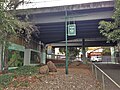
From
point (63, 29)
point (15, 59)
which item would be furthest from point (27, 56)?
point (63, 29)

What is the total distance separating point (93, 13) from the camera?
74.2ft

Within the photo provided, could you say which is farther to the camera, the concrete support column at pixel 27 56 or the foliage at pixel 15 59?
the concrete support column at pixel 27 56

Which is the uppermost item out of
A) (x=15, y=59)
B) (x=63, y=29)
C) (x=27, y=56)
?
(x=63, y=29)

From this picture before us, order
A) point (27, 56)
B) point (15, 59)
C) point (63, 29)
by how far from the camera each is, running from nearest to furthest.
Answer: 1. point (15, 59)
2. point (27, 56)
3. point (63, 29)

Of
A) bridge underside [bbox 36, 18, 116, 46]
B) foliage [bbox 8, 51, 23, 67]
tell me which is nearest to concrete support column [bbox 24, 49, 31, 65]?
foliage [bbox 8, 51, 23, 67]

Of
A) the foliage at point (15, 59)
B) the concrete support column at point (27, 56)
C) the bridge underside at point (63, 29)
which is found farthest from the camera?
the concrete support column at point (27, 56)

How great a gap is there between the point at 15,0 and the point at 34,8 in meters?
6.10

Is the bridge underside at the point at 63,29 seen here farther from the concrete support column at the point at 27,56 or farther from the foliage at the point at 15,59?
the foliage at the point at 15,59

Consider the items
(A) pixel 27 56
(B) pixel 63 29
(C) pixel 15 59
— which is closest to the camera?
(C) pixel 15 59

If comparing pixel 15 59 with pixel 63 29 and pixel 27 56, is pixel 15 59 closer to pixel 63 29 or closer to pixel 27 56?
pixel 27 56

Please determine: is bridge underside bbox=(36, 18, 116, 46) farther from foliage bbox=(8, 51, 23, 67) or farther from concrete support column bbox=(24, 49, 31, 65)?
foliage bbox=(8, 51, 23, 67)

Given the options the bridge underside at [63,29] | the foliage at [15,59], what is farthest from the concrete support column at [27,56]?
the bridge underside at [63,29]

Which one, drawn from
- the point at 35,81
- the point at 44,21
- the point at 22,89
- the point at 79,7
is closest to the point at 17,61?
the point at 44,21

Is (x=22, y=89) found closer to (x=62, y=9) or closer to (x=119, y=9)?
(x=119, y=9)
